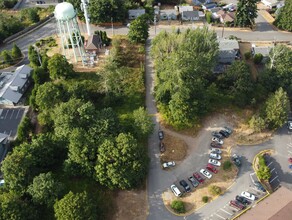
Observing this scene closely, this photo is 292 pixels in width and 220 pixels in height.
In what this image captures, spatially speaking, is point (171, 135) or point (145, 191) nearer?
point (145, 191)

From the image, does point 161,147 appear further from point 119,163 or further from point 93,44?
point 93,44

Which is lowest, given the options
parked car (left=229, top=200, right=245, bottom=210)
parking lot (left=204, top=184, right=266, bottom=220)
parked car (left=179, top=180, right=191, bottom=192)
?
parking lot (left=204, top=184, right=266, bottom=220)

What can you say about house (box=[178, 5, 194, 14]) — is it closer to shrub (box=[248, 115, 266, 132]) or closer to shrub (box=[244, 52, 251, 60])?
shrub (box=[244, 52, 251, 60])

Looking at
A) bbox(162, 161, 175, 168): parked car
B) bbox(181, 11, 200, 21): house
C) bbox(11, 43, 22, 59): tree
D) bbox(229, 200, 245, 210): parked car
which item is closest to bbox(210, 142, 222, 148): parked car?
bbox(162, 161, 175, 168): parked car

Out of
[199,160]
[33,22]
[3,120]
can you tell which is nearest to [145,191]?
[199,160]

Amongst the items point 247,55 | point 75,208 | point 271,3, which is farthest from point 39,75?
point 271,3

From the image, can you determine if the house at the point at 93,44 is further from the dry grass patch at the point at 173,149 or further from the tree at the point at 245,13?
the tree at the point at 245,13

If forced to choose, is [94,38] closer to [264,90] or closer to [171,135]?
[171,135]
